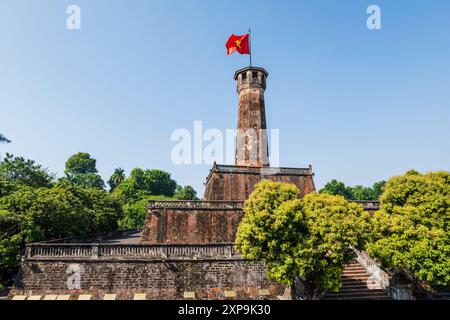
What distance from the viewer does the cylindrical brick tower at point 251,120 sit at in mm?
30141

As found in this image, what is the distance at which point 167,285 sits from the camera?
16266 mm

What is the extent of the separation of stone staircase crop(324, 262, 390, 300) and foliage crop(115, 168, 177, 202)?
49661 millimetres

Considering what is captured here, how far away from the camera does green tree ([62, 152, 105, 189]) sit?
238 feet

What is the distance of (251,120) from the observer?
3103cm

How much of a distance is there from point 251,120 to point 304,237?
18880 millimetres

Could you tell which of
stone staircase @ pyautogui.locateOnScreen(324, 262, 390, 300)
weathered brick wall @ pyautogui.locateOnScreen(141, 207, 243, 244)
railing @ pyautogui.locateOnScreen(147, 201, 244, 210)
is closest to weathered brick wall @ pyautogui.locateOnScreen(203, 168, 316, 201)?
railing @ pyautogui.locateOnScreen(147, 201, 244, 210)

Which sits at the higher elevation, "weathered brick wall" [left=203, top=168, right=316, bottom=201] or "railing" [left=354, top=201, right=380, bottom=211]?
"weathered brick wall" [left=203, top=168, right=316, bottom=201]

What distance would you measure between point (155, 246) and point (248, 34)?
914 inches

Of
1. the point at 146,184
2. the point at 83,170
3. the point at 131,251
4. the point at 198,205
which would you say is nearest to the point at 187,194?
the point at 146,184

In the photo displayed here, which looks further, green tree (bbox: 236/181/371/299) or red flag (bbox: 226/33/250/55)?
red flag (bbox: 226/33/250/55)

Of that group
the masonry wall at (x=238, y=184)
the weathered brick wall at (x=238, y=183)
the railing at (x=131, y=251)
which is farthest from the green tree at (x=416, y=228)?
the weathered brick wall at (x=238, y=183)

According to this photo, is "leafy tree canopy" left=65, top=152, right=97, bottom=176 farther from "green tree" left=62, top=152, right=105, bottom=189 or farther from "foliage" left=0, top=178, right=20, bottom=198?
"foliage" left=0, top=178, right=20, bottom=198
